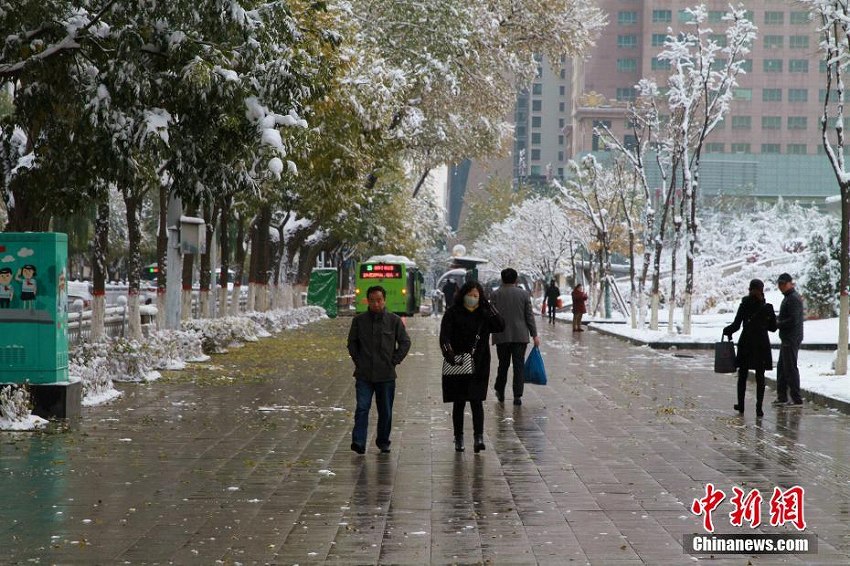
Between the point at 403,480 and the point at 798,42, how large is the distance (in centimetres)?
15579

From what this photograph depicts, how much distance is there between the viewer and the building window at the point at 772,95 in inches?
6235

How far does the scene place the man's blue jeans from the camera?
1279 centimetres

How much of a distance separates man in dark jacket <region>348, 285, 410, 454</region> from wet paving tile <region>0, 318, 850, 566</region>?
39 cm

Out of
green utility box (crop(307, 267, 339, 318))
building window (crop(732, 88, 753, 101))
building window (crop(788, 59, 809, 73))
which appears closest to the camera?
green utility box (crop(307, 267, 339, 318))

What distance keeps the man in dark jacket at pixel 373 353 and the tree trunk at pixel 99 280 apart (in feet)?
34.0

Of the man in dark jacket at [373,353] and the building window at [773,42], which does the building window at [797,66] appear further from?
the man in dark jacket at [373,353]

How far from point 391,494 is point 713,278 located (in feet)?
196

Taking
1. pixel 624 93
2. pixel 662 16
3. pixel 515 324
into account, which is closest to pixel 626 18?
pixel 662 16

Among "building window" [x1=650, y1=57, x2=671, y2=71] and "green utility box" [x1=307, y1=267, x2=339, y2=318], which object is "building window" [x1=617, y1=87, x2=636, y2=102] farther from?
"green utility box" [x1=307, y1=267, x2=339, y2=318]

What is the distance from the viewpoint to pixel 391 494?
10.5 m

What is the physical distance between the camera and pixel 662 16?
16150 cm

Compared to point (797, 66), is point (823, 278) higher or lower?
lower

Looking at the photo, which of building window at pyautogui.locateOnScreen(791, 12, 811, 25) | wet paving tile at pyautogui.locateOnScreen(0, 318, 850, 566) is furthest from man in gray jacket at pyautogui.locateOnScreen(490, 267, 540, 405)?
building window at pyautogui.locateOnScreen(791, 12, 811, 25)

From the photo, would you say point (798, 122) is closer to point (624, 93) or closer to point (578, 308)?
point (624, 93)
